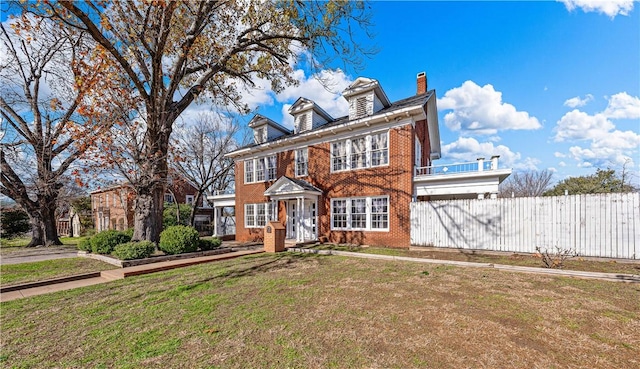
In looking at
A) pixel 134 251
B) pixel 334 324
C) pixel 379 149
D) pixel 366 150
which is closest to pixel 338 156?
pixel 366 150

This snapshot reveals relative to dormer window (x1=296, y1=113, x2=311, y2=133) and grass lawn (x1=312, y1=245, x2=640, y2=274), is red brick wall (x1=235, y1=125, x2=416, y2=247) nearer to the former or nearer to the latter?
dormer window (x1=296, y1=113, x2=311, y2=133)

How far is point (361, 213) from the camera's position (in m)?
13.1

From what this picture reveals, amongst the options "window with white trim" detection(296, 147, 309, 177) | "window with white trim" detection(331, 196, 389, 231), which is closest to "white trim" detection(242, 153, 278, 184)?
"window with white trim" detection(296, 147, 309, 177)

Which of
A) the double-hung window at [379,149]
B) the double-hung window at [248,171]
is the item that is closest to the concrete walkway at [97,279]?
the double-hung window at [379,149]

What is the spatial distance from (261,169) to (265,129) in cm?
298

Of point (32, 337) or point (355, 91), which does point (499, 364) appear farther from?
point (355, 91)

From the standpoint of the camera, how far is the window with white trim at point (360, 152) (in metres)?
12.6

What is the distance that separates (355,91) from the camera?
13602 millimetres

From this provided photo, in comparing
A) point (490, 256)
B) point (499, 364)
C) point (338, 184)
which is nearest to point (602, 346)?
point (499, 364)

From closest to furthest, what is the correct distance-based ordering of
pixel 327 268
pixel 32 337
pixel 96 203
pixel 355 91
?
pixel 32 337 < pixel 327 268 < pixel 355 91 < pixel 96 203

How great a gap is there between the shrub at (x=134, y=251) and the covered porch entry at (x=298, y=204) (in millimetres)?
6644

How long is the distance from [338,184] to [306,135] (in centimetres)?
331

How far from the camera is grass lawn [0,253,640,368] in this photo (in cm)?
301

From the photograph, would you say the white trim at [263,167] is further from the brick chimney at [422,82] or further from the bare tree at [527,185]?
the bare tree at [527,185]
